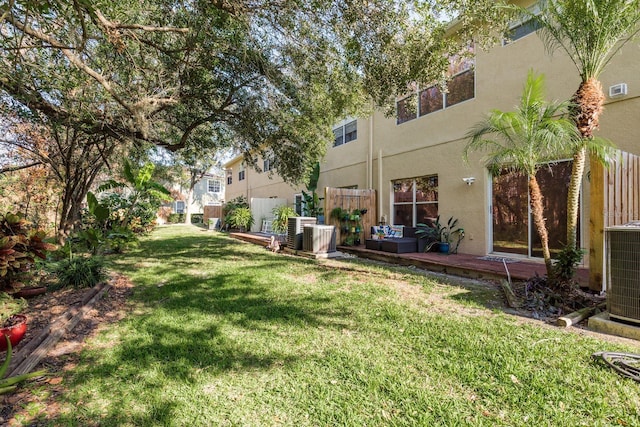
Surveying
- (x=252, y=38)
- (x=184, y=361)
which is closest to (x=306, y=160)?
(x=252, y=38)

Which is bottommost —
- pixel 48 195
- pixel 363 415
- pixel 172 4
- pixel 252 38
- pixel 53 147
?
pixel 363 415

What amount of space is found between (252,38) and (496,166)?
5.10 meters

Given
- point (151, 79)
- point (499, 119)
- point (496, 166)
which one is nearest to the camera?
point (499, 119)

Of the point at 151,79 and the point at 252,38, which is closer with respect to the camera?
the point at 252,38

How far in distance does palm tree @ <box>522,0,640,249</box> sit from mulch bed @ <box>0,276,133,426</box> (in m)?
6.29

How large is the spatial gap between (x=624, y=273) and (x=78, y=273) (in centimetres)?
798

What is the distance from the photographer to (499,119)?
4559 mm

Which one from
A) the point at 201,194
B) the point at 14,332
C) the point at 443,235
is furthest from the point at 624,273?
the point at 201,194

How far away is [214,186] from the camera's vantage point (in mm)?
36469

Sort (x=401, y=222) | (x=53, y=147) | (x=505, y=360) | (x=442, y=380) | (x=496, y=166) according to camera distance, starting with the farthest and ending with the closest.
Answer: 1. (x=401, y=222)
2. (x=53, y=147)
3. (x=496, y=166)
4. (x=505, y=360)
5. (x=442, y=380)

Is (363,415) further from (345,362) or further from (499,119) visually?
(499,119)

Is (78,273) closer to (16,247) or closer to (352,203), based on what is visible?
(16,247)

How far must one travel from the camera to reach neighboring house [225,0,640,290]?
602 centimetres

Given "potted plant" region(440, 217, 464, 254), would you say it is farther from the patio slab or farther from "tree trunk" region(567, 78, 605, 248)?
"tree trunk" region(567, 78, 605, 248)
